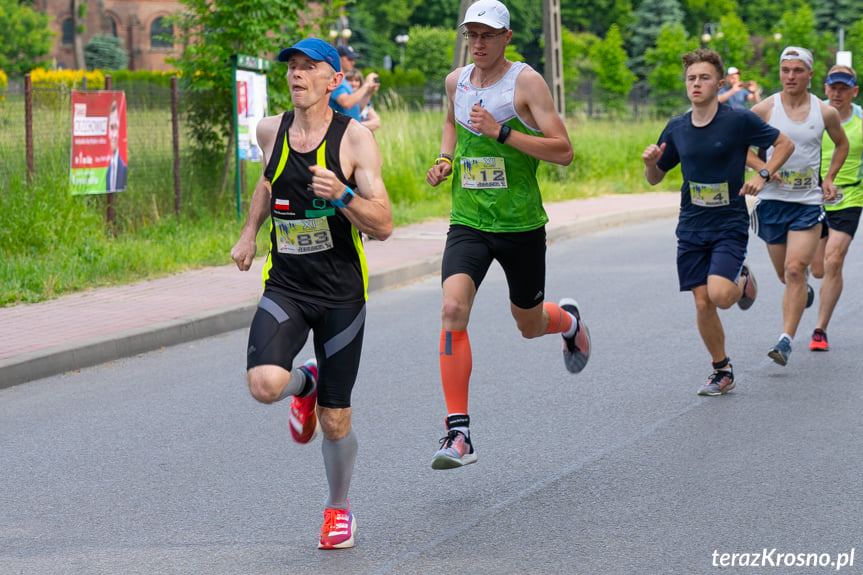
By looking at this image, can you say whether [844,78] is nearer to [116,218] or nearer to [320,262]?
[320,262]

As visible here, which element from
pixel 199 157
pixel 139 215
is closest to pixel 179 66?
pixel 199 157

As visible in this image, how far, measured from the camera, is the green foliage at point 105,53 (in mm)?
86250

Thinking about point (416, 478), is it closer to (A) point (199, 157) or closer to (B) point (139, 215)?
(B) point (139, 215)

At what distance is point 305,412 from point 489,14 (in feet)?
6.74

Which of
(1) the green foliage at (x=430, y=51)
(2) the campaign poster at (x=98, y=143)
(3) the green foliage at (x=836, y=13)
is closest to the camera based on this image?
(2) the campaign poster at (x=98, y=143)

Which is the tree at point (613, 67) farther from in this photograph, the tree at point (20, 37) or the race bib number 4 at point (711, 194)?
the race bib number 4 at point (711, 194)

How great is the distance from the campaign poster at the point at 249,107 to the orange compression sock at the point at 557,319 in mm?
8702

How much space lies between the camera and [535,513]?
5.20 metres

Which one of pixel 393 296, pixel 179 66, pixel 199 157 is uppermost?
pixel 179 66

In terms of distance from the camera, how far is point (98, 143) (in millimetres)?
13594

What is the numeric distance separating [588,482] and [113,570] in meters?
2.16

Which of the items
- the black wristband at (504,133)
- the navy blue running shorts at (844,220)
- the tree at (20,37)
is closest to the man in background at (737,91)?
the navy blue running shorts at (844,220)

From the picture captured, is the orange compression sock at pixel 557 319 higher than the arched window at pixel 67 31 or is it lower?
lower

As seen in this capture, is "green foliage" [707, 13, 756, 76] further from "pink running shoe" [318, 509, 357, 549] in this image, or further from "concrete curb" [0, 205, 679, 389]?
"pink running shoe" [318, 509, 357, 549]
